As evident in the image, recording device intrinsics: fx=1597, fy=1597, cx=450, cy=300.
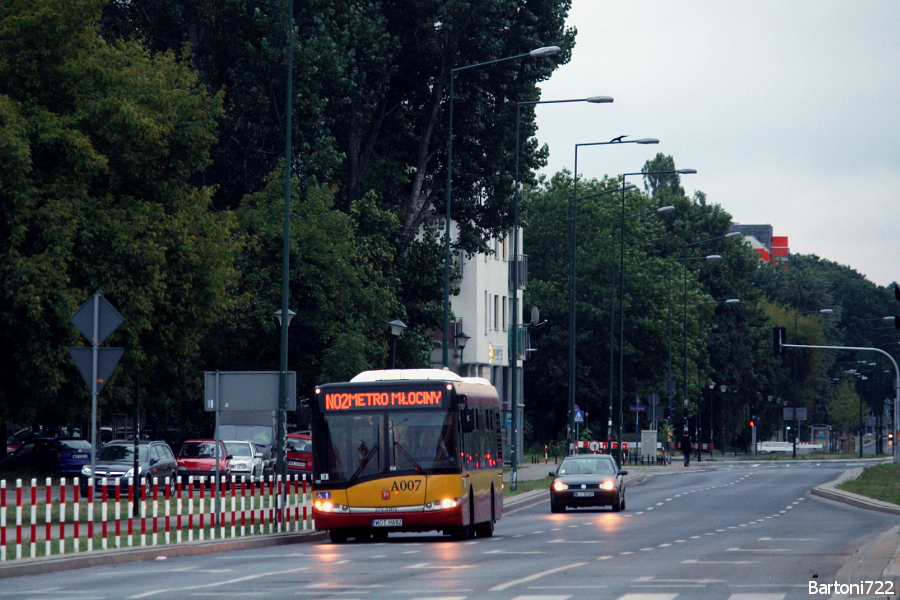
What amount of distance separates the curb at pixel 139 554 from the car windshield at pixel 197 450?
1959 centimetres

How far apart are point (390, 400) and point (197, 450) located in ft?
72.8

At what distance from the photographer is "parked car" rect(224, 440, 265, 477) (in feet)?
153

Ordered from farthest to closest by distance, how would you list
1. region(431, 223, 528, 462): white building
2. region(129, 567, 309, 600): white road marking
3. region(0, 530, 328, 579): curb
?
region(431, 223, 528, 462): white building → region(0, 530, 328, 579): curb → region(129, 567, 309, 600): white road marking

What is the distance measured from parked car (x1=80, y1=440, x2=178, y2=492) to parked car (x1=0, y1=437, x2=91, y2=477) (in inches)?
211

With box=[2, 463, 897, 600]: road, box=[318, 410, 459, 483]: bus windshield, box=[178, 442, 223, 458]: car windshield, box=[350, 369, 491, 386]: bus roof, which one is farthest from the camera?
box=[178, 442, 223, 458]: car windshield

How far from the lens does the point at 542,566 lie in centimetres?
1905

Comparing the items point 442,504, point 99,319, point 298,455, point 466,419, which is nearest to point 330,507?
point 442,504

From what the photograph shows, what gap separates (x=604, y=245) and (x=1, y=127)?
69280 millimetres

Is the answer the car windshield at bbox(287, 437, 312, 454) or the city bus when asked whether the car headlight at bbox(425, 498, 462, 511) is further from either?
the car windshield at bbox(287, 437, 312, 454)

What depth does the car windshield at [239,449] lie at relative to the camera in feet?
156

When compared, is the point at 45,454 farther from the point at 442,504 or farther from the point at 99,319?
the point at 99,319

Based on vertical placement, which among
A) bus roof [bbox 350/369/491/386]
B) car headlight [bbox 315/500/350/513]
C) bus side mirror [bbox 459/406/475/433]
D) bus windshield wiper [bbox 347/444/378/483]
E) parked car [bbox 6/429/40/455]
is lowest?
car headlight [bbox 315/500/350/513]

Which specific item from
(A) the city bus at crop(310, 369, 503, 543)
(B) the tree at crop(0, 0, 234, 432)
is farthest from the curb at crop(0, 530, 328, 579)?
(B) the tree at crop(0, 0, 234, 432)

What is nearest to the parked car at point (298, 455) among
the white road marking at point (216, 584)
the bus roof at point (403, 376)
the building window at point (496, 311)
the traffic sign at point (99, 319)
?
the bus roof at point (403, 376)
